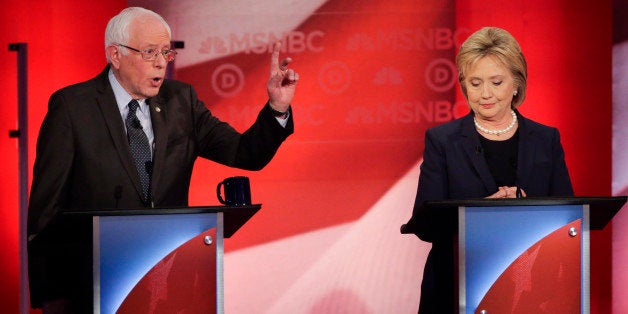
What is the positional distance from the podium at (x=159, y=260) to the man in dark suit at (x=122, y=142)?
7.0 inches

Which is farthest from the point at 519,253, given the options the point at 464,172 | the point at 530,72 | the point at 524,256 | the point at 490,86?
the point at 530,72

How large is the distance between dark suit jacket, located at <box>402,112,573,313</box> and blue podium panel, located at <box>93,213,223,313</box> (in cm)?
79

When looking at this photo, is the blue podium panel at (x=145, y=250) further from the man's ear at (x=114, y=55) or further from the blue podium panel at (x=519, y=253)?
the man's ear at (x=114, y=55)

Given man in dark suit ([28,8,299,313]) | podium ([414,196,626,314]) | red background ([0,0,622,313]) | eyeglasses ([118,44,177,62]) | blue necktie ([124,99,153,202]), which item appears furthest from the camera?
red background ([0,0,622,313])

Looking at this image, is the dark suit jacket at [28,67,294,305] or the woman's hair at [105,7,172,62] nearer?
the dark suit jacket at [28,67,294,305]

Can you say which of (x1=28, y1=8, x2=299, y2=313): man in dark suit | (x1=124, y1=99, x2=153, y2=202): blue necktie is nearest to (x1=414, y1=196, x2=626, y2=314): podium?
(x1=28, y1=8, x2=299, y2=313): man in dark suit

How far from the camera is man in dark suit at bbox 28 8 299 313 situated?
2861 millimetres

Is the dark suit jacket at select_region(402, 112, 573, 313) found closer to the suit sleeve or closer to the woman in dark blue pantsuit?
the woman in dark blue pantsuit

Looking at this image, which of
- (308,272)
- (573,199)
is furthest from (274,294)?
(573,199)

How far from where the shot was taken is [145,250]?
2.61 metres

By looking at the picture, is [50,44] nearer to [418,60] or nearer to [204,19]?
[204,19]

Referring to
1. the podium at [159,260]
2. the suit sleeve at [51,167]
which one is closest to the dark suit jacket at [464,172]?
the podium at [159,260]

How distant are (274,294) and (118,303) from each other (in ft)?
7.98

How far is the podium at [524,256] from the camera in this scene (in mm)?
2572
